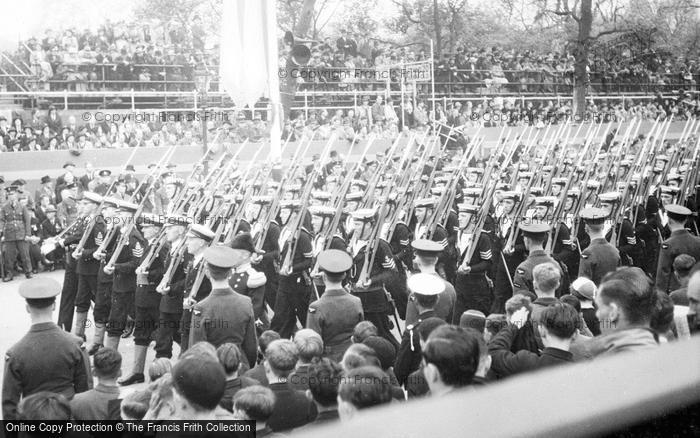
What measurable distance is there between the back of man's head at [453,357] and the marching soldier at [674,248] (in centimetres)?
408

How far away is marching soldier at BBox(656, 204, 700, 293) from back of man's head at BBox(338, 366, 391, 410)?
13.8 ft

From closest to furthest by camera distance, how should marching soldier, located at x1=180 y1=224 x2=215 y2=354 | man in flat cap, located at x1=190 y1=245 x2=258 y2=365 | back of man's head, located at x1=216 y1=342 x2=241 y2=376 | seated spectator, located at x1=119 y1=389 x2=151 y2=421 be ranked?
seated spectator, located at x1=119 y1=389 x2=151 y2=421 < back of man's head, located at x1=216 y1=342 x2=241 y2=376 < man in flat cap, located at x1=190 y1=245 x2=258 y2=365 < marching soldier, located at x1=180 y1=224 x2=215 y2=354

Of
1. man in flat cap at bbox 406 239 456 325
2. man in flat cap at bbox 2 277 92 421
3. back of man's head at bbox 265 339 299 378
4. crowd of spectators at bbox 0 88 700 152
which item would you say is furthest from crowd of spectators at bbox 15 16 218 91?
back of man's head at bbox 265 339 299 378

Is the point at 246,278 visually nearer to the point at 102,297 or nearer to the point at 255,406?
the point at 102,297

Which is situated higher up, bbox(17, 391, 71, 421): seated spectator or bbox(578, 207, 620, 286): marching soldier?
bbox(17, 391, 71, 421): seated spectator

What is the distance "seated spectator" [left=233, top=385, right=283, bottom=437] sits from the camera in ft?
9.50

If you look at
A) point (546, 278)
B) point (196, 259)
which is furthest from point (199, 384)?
point (196, 259)

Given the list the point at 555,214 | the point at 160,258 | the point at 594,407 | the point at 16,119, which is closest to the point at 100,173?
the point at 16,119

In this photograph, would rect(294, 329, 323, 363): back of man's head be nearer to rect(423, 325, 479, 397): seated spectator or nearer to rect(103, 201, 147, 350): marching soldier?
rect(423, 325, 479, 397): seated spectator

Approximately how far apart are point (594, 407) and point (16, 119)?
51.0ft

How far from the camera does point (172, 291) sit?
244 inches

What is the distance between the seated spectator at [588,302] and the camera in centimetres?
496

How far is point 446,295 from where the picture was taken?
5.00 metres

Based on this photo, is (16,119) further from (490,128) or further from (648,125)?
(648,125)
